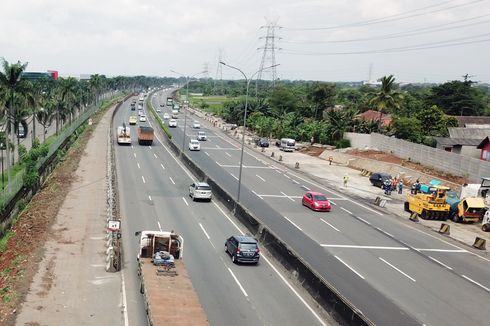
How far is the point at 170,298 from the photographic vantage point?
20.4 metres

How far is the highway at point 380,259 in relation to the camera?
24.0 metres

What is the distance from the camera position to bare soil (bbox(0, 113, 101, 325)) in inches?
890

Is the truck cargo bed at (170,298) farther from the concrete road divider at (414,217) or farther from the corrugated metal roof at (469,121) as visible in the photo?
the corrugated metal roof at (469,121)

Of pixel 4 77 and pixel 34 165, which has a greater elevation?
pixel 4 77

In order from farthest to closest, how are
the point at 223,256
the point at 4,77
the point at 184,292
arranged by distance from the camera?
the point at 4,77 → the point at 223,256 → the point at 184,292

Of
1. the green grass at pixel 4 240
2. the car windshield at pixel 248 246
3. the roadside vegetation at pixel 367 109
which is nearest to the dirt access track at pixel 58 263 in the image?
Result: the green grass at pixel 4 240

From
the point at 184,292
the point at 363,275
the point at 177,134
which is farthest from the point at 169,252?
the point at 177,134

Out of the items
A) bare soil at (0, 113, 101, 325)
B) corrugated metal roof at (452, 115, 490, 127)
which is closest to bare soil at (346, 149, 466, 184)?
corrugated metal roof at (452, 115, 490, 127)

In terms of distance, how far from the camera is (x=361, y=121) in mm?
88938

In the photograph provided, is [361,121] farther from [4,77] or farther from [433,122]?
[4,77]

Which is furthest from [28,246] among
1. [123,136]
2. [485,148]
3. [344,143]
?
[344,143]

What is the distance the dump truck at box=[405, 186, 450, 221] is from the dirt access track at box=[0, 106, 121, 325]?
1023 inches

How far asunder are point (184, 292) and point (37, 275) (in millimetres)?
8684

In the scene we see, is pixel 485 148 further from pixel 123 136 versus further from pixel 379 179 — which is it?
pixel 123 136
